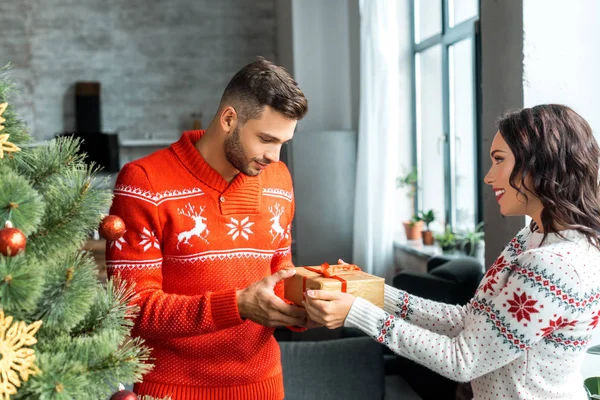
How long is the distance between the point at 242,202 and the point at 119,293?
2.25 feet

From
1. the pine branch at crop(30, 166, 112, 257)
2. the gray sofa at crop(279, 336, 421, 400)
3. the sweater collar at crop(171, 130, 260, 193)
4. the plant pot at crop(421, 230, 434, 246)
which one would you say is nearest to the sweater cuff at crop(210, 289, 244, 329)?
the sweater collar at crop(171, 130, 260, 193)

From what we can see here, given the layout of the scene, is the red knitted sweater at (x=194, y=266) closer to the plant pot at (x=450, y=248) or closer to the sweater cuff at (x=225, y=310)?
the sweater cuff at (x=225, y=310)

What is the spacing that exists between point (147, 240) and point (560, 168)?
0.95 m

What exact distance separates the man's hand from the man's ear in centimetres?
40

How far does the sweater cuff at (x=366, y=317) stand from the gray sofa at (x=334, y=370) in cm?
156

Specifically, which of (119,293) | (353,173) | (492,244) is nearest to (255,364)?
(119,293)

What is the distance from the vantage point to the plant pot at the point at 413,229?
5.27m

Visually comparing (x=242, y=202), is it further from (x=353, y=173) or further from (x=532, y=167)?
(x=353, y=173)

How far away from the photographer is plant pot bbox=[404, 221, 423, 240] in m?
5.27

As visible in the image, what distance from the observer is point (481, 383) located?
5.13ft

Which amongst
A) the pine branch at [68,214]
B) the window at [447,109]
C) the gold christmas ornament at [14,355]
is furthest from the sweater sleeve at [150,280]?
the window at [447,109]

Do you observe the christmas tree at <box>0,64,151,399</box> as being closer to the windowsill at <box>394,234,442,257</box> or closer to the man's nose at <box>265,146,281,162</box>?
the man's nose at <box>265,146,281,162</box>

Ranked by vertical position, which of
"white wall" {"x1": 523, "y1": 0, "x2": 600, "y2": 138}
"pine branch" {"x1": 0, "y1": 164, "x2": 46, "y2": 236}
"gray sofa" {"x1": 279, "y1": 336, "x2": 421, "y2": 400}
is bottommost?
"gray sofa" {"x1": 279, "y1": 336, "x2": 421, "y2": 400}

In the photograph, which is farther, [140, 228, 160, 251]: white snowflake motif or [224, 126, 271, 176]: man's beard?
[224, 126, 271, 176]: man's beard
